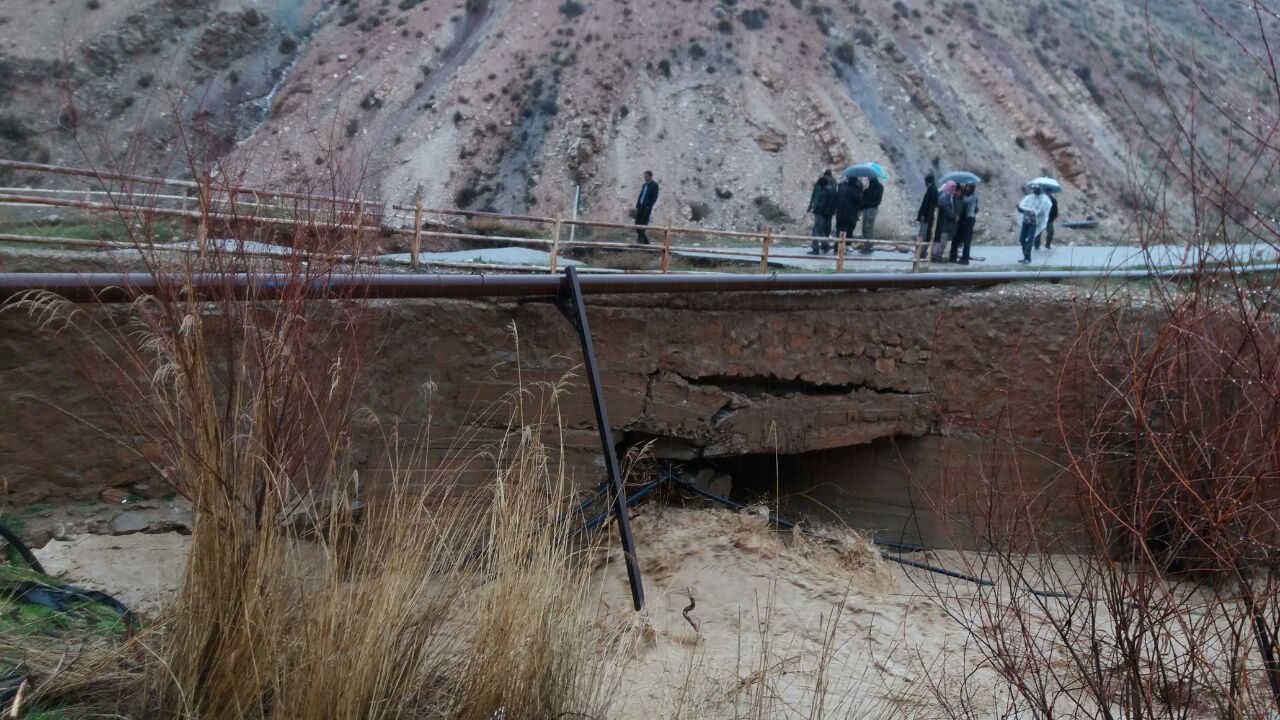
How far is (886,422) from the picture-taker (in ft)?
28.6

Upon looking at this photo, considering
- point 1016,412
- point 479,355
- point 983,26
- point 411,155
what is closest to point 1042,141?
point 983,26

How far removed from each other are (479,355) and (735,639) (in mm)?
2720

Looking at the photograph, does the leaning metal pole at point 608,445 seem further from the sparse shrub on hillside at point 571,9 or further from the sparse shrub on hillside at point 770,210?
the sparse shrub on hillside at point 571,9

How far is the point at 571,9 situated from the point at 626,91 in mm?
5009

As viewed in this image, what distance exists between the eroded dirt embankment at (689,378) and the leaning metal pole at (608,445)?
9.2 inches

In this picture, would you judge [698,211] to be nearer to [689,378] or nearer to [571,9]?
[571,9]

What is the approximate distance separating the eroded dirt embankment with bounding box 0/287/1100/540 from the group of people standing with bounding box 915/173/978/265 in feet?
13.8

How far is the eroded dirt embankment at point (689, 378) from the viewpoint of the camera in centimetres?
502

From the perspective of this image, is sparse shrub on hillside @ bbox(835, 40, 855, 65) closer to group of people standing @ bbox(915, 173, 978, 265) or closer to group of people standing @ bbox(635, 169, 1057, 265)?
group of people standing @ bbox(635, 169, 1057, 265)

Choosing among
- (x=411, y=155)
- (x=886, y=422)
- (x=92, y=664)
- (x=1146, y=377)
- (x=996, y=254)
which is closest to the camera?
(x=1146, y=377)

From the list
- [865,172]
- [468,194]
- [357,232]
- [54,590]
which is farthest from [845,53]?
[54,590]

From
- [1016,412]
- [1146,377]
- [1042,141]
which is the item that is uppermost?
[1042,141]

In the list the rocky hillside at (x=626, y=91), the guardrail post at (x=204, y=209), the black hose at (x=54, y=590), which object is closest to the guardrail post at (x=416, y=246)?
the black hose at (x=54, y=590)

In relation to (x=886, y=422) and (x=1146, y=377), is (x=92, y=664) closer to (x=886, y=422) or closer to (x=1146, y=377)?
(x=1146, y=377)
